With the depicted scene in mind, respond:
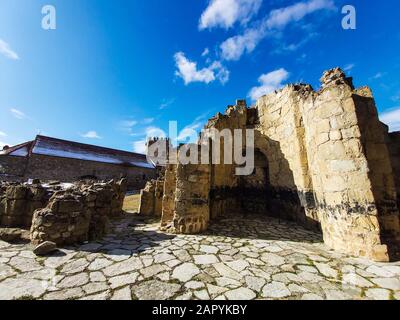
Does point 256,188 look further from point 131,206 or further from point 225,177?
point 131,206

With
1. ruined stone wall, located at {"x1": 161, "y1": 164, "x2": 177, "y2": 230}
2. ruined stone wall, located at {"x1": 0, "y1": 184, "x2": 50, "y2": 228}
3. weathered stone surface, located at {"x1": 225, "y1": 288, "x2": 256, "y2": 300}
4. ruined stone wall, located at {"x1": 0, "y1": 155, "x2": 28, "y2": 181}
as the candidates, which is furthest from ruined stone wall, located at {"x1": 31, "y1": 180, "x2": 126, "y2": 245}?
ruined stone wall, located at {"x1": 0, "y1": 155, "x2": 28, "y2": 181}

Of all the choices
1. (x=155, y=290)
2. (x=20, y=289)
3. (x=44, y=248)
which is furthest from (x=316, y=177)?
(x=44, y=248)

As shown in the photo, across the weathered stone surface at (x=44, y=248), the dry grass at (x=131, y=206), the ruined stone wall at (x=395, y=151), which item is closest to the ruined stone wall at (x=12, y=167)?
the dry grass at (x=131, y=206)

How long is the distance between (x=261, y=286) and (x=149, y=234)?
351cm

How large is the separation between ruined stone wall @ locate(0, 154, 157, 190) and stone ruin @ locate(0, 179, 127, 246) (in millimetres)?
15668

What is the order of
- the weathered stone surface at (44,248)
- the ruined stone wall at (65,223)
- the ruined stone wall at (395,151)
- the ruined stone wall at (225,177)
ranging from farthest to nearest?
the ruined stone wall at (225,177) → the ruined stone wall at (395,151) → the ruined stone wall at (65,223) → the weathered stone surface at (44,248)

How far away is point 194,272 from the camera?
3.05 metres

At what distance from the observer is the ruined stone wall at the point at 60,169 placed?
58.6 feet

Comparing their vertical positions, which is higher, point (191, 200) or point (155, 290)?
point (191, 200)

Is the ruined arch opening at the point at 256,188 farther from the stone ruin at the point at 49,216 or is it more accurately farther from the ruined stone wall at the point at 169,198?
the stone ruin at the point at 49,216

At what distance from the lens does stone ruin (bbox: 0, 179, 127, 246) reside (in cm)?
408

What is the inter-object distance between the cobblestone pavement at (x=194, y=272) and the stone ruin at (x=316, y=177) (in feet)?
2.41

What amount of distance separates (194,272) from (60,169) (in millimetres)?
22563
